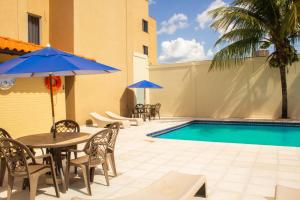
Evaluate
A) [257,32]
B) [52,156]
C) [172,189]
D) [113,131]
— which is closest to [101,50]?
[257,32]

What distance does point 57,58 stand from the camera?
4.43 m

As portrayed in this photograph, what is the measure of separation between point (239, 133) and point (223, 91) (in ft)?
14.4

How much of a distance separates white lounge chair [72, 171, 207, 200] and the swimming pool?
707cm

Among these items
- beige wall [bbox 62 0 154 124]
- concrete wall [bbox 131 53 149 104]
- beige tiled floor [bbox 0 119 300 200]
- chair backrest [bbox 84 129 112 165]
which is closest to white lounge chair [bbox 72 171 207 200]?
beige tiled floor [bbox 0 119 300 200]

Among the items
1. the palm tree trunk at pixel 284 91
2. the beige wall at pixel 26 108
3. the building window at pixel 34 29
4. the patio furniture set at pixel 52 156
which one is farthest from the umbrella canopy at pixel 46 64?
the palm tree trunk at pixel 284 91

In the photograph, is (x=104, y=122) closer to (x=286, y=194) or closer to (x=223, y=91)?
(x=223, y=91)

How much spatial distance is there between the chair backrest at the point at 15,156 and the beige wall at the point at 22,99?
4.80 m

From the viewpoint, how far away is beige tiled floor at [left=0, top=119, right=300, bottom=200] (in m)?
4.58

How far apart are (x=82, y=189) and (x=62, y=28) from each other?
10.1 m

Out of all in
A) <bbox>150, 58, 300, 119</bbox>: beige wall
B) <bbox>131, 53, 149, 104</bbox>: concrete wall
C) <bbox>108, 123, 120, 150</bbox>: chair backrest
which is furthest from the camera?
<bbox>131, 53, 149, 104</bbox>: concrete wall

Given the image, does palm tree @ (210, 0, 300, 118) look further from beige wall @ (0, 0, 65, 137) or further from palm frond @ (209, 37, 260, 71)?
beige wall @ (0, 0, 65, 137)

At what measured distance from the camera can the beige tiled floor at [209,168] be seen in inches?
180

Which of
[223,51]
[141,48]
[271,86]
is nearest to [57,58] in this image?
[223,51]

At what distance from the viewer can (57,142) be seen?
459 centimetres
